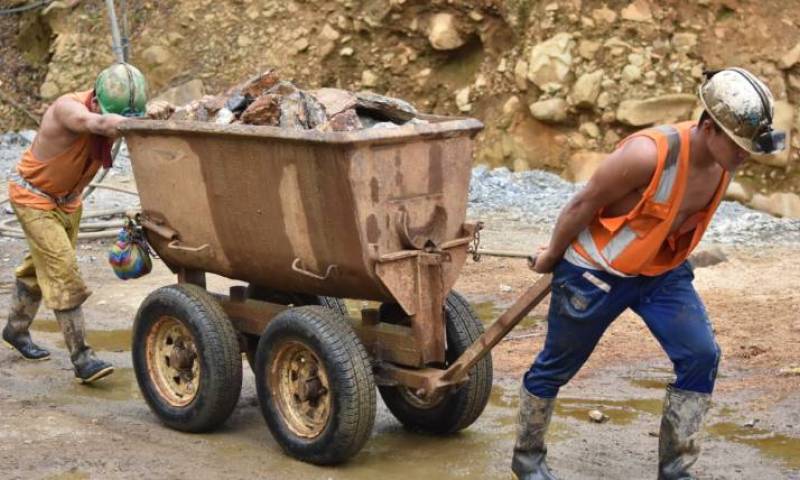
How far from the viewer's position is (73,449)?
5.95 m

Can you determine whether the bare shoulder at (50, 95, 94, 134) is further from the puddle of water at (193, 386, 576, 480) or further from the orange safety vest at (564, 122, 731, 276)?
the orange safety vest at (564, 122, 731, 276)

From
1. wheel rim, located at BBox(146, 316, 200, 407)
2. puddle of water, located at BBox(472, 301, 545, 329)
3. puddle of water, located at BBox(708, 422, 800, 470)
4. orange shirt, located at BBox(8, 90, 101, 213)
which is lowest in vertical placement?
puddle of water, located at BBox(472, 301, 545, 329)

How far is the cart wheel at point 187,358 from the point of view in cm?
613

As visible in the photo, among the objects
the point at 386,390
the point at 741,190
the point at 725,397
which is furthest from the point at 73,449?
the point at 741,190

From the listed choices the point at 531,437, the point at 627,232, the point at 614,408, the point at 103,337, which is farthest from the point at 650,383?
the point at 103,337

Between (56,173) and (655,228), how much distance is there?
12.1ft

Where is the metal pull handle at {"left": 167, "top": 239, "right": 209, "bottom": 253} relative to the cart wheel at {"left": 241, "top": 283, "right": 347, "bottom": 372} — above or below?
above

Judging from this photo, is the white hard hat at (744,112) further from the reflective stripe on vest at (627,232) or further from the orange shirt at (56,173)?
the orange shirt at (56,173)

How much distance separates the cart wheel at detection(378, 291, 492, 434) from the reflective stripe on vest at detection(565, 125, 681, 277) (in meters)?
1.04

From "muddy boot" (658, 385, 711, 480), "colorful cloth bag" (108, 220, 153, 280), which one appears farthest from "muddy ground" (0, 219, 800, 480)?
"colorful cloth bag" (108, 220, 153, 280)

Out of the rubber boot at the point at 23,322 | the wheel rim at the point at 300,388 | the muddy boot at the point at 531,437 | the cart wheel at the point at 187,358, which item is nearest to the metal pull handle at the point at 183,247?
the cart wheel at the point at 187,358

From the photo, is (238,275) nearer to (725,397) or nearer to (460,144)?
(460,144)

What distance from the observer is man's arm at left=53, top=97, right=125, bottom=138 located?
6555 millimetres

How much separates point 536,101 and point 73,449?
8.44 metres
